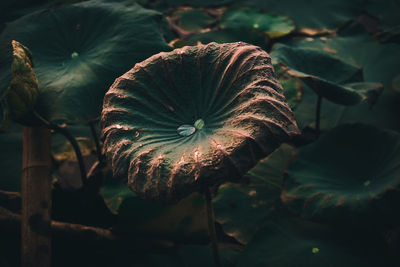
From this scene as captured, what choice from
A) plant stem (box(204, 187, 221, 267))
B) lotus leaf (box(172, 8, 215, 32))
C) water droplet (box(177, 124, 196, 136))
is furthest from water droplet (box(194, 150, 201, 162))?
lotus leaf (box(172, 8, 215, 32))

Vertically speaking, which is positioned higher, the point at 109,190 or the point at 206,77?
the point at 206,77

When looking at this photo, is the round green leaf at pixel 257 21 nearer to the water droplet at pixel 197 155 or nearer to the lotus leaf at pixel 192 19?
the lotus leaf at pixel 192 19

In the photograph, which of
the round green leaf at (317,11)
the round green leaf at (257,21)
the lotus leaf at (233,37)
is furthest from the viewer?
the round green leaf at (317,11)

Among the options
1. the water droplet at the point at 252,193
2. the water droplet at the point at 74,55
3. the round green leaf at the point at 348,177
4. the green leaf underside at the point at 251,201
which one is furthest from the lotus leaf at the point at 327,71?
the water droplet at the point at 74,55

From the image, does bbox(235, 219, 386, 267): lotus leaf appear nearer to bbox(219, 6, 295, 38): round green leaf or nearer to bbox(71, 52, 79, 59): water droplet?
bbox(71, 52, 79, 59): water droplet

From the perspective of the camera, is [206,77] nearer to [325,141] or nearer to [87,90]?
[87,90]

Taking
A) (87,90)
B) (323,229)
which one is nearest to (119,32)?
(87,90)
